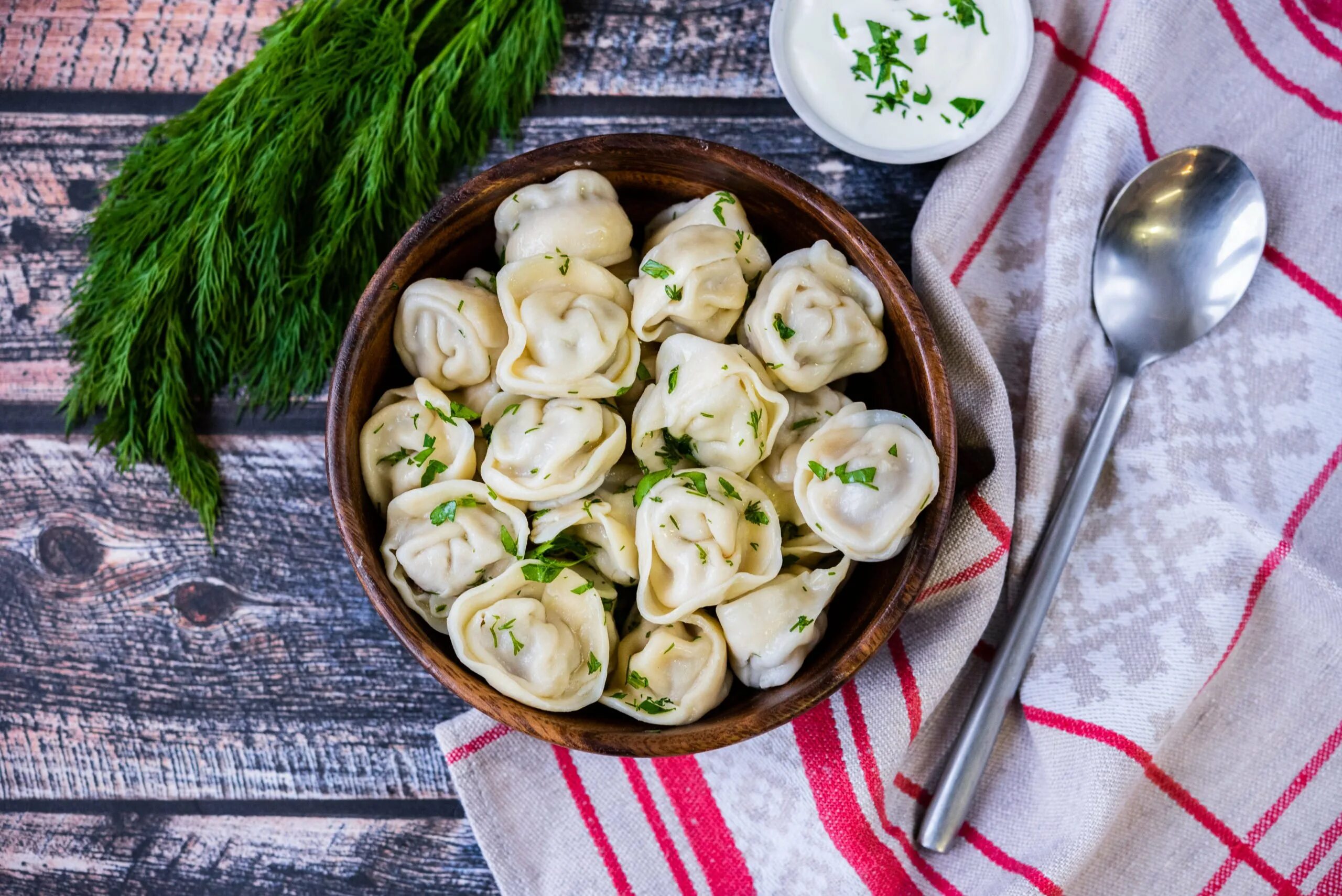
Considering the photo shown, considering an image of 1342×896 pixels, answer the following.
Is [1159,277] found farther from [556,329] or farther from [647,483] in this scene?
[556,329]

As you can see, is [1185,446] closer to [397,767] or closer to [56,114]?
[397,767]

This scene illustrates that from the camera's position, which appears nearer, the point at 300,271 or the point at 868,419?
the point at 868,419

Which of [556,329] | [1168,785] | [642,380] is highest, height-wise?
[556,329]

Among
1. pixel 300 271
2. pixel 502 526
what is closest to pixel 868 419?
pixel 502 526

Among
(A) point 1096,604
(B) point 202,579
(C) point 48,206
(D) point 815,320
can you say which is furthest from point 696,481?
(C) point 48,206

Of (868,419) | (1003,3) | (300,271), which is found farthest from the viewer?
(300,271)

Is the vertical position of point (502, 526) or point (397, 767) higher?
point (502, 526)
